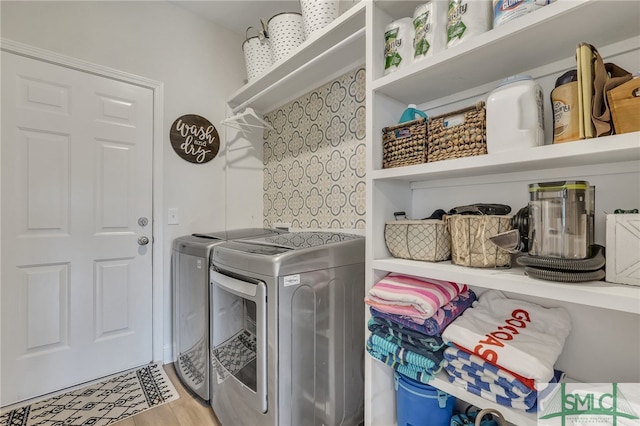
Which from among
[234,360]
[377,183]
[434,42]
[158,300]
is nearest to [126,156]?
[158,300]

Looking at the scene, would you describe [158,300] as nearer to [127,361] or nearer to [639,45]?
[127,361]

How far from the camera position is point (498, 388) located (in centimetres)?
82

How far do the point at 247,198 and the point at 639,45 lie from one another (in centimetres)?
230

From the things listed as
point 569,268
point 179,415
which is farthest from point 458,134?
point 179,415

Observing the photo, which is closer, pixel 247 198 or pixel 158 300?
pixel 158 300

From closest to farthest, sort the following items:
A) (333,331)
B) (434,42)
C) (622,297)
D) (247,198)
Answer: (622,297), (434,42), (333,331), (247,198)

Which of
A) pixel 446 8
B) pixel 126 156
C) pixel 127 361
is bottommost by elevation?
pixel 127 361

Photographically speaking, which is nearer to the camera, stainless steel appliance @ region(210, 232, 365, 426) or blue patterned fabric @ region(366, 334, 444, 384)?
blue patterned fabric @ region(366, 334, 444, 384)

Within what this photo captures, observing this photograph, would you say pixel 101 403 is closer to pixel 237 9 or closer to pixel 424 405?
pixel 424 405

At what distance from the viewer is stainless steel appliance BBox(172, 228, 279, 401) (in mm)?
1620

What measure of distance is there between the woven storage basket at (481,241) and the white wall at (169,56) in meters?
1.89

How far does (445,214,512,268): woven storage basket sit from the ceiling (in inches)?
80.6

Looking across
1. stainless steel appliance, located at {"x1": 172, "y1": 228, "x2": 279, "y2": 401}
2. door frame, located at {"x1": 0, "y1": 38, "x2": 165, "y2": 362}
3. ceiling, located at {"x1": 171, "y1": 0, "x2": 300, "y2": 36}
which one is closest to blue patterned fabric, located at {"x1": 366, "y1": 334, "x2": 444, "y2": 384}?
stainless steel appliance, located at {"x1": 172, "y1": 228, "x2": 279, "y2": 401}

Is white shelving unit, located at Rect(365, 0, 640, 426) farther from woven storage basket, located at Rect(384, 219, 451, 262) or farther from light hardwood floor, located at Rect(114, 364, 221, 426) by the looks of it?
light hardwood floor, located at Rect(114, 364, 221, 426)
